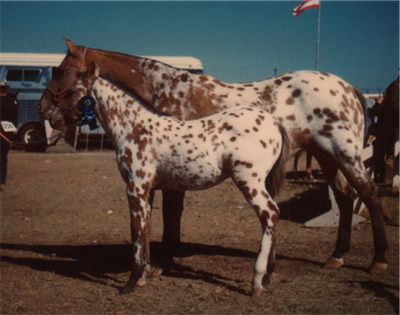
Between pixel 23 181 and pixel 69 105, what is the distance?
756cm

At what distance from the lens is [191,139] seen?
3.91 metres

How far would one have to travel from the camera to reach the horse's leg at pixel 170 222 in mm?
4910

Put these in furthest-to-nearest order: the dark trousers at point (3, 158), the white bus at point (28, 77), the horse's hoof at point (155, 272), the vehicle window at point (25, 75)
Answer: the vehicle window at point (25, 75), the white bus at point (28, 77), the dark trousers at point (3, 158), the horse's hoof at point (155, 272)

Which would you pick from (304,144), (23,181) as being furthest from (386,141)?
(23,181)

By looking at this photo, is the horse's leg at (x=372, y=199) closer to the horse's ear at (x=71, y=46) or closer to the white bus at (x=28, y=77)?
the horse's ear at (x=71, y=46)

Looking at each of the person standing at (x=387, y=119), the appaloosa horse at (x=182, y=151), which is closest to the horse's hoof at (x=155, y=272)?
the appaloosa horse at (x=182, y=151)

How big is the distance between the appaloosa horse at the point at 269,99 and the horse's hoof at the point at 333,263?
0.57 metres

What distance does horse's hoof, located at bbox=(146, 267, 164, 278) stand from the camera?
15.1 feet

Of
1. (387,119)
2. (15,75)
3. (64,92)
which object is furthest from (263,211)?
(15,75)

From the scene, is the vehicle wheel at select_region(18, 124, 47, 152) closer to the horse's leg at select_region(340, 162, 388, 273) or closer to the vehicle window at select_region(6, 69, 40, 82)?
the vehicle window at select_region(6, 69, 40, 82)

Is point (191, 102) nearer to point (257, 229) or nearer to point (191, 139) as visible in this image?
point (191, 139)

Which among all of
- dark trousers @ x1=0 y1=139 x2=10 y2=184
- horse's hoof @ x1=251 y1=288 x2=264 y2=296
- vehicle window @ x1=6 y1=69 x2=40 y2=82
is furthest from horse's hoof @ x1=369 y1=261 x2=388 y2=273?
vehicle window @ x1=6 y1=69 x2=40 y2=82

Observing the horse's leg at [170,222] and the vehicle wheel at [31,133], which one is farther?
the vehicle wheel at [31,133]

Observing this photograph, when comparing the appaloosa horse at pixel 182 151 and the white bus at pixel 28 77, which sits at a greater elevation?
the white bus at pixel 28 77
